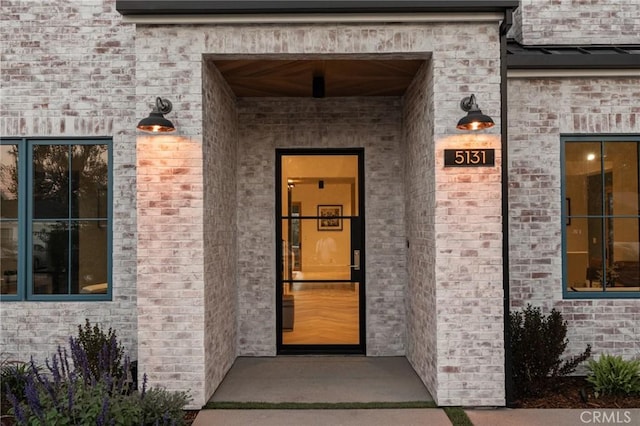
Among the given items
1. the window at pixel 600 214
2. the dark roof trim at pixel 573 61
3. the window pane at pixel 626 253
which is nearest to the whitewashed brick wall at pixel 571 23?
the dark roof trim at pixel 573 61

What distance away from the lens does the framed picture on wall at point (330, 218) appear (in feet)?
20.7

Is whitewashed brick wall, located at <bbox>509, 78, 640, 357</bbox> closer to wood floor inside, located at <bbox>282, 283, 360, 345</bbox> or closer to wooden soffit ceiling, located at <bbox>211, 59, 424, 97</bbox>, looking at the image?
wooden soffit ceiling, located at <bbox>211, 59, 424, 97</bbox>

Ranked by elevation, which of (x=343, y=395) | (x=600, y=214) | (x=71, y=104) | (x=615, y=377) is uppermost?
(x=71, y=104)

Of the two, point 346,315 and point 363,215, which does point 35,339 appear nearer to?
point 346,315

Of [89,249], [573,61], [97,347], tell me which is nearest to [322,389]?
[97,347]

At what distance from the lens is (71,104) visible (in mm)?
5457

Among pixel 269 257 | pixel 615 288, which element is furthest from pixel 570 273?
pixel 269 257

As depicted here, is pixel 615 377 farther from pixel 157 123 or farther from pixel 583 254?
pixel 157 123

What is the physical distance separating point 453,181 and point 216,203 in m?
2.57

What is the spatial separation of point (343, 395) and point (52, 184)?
4304 millimetres

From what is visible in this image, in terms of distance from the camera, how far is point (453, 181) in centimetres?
446

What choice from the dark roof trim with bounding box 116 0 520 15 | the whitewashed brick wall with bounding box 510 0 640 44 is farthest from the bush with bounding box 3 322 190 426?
the whitewashed brick wall with bounding box 510 0 640 44

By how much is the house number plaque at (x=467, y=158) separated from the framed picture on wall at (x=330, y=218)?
2170mm

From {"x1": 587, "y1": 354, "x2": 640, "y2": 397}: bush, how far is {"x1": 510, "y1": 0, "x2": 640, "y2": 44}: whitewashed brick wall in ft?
13.2
